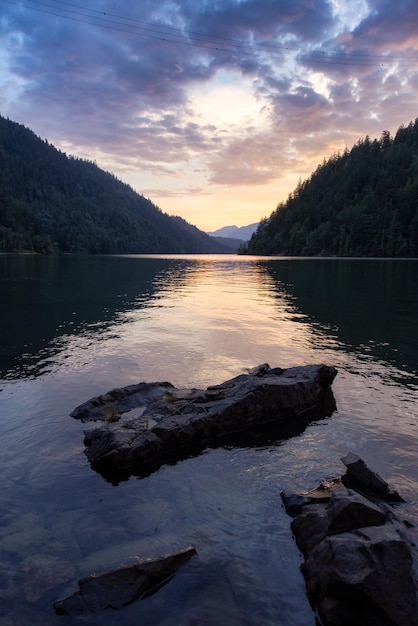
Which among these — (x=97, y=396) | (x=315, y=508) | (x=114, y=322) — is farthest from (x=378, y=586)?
(x=114, y=322)

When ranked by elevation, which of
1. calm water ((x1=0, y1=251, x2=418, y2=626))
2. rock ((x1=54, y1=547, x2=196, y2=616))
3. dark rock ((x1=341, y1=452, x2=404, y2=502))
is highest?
dark rock ((x1=341, y1=452, x2=404, y2=502))

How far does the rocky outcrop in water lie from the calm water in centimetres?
49

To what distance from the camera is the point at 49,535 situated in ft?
30.7

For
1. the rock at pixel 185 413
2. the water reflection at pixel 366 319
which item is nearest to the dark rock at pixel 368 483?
the rock at pixel 185 413

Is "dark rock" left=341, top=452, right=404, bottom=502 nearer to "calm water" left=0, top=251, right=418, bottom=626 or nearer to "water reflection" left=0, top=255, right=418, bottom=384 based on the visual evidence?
"calm water" left=0, top=251, right=418, bottom=626

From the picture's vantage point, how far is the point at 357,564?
23.5 feet

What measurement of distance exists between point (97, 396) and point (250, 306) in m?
31.5

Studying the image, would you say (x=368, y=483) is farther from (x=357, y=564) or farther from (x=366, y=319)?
(x=366, y=319)

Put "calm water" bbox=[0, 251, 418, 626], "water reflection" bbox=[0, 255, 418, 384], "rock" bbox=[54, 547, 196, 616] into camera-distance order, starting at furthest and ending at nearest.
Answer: "water reflection" bbox=[0, 255, 418, 384] → "calm water" bbox=[0, 251, 418, 626] → "rock" bbox=[54, 547, 196, 616]

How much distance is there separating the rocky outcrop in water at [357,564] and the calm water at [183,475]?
49cm

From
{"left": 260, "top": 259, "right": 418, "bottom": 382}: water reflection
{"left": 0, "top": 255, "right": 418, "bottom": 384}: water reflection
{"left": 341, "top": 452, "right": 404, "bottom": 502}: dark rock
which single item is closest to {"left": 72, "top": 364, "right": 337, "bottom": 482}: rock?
{"left": 0, "top": 255, "right": 418, "bottom": 384}: water reflection

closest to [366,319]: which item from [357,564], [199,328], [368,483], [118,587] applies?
[199,328]

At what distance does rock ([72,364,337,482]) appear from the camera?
12859 mm

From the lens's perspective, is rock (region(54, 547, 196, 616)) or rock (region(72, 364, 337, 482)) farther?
rock (region(72, 364, 337, 482))
